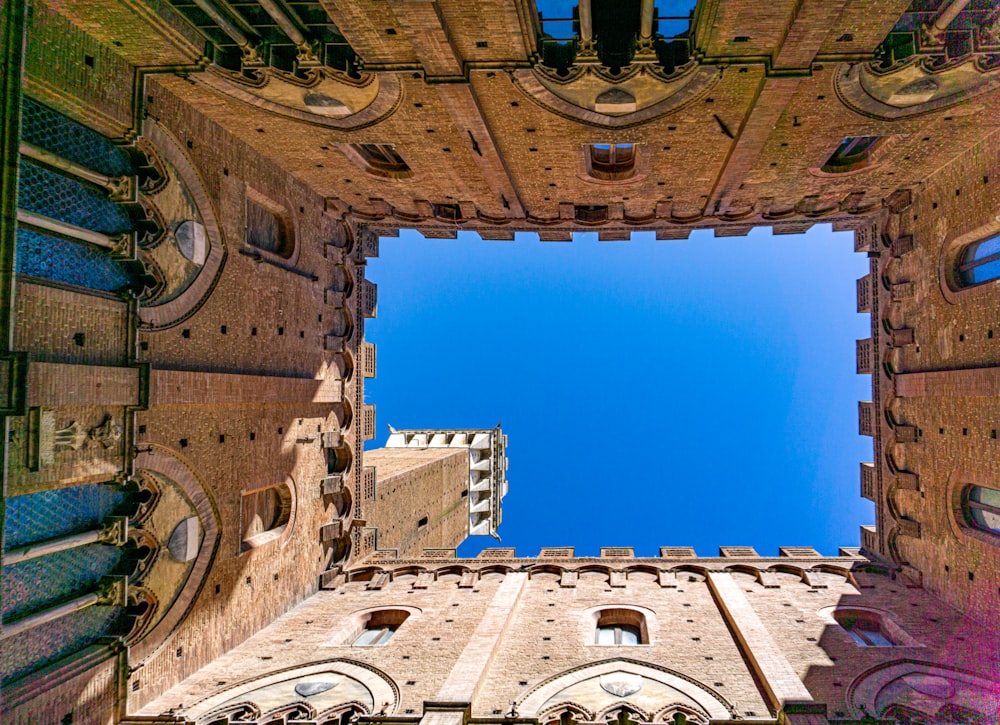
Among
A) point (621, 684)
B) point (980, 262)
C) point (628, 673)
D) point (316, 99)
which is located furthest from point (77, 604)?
point (980, 262)

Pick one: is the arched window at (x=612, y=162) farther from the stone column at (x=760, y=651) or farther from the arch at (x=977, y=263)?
the stone column at (x=760, y=651)

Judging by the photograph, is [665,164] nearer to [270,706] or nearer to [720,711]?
[720,711]

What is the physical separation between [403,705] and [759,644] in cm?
779

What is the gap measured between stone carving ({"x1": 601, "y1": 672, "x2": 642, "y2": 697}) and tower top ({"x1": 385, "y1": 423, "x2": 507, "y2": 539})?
26447 mm

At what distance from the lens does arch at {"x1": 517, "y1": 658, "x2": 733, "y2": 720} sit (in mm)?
10719

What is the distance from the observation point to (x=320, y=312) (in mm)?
17938

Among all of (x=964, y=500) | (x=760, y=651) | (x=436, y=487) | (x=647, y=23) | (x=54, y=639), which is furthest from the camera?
(x=436, y=487)

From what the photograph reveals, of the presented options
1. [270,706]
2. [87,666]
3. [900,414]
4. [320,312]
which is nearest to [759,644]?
[900,414]

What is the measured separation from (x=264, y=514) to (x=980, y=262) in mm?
19787

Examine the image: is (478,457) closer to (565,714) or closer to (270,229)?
(270,229)

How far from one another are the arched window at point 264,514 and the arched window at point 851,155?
59.4 ft

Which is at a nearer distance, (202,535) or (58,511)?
(58,511)

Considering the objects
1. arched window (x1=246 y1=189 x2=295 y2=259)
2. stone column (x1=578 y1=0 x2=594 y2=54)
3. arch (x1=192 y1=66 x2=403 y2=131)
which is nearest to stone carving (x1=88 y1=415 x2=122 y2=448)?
arched window (x1=246 y1=189 x2=295 y2=259)

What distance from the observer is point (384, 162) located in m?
17.1
